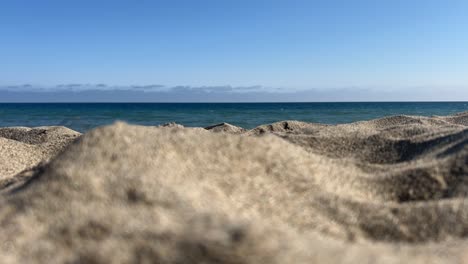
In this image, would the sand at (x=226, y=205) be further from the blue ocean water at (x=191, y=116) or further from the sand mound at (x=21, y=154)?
the blue ocean water at (x=191, y=116)

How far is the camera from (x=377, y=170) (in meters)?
3.61

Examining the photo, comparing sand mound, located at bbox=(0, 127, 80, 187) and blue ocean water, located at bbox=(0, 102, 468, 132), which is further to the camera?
blue ocean water, located at bbox=(0, 102, 468, 132)

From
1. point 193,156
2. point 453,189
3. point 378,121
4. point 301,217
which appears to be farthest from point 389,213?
point 378,121

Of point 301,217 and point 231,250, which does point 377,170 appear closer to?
point 301,217

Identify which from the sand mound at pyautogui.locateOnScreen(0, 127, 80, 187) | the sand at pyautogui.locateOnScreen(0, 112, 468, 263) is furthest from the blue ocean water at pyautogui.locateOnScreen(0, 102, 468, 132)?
the sand at pyautogui.locateOnScreen(0, 112, 468, 263)

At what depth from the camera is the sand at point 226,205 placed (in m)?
1.71

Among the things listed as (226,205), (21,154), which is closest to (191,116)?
(21,154)

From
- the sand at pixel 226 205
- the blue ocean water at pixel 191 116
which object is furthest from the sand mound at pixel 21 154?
the blue ocean water at pixel 191 116

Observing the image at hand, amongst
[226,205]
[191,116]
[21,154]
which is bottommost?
[191,116]

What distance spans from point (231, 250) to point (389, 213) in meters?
1.33

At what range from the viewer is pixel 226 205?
240 centimetres

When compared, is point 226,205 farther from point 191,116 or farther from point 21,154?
point 191,116

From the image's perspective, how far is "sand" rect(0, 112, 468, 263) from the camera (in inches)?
67.4

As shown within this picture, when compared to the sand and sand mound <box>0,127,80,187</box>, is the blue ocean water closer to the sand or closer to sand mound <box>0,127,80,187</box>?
sand mound <box>0,127,80,187</box>
